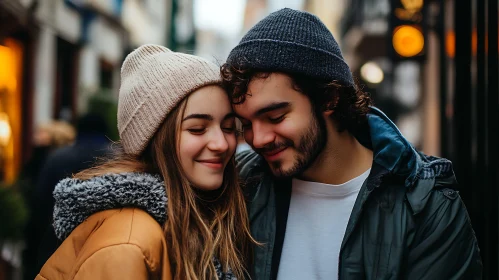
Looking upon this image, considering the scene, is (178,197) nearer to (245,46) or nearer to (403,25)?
(245,46)

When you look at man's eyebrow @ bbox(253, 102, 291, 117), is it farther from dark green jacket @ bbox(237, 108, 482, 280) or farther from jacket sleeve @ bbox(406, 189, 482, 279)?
jacket sleeve @ bbox(406, 189, 482, 279)

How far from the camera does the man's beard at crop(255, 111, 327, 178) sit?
105 inches

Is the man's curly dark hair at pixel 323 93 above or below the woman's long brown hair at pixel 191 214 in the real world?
above

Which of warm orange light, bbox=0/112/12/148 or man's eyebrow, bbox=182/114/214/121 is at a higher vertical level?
man's eyebrow, bbox=182/114/214/121

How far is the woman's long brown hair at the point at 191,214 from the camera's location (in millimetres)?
2422

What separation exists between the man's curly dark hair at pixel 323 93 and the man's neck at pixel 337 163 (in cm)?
9

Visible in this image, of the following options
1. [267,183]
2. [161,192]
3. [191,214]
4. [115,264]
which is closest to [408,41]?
[267,183]

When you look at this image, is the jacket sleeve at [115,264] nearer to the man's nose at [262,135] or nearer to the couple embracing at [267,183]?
the couple embracing at [267,183]

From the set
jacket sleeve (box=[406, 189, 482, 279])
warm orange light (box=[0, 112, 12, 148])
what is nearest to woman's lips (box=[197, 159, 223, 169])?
jacket sleeve (box=[406, 189, 482, 279])

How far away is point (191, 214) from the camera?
258 cm

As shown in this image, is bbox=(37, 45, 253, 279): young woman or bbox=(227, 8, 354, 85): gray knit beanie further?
bbox=(227, 8, 354, 85): gray knit beanie

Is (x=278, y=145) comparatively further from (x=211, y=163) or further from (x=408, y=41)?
(x=408, y=41)

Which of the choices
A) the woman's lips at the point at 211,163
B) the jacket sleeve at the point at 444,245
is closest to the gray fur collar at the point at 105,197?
the woman's lips at the point at 211,163

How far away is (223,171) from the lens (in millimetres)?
2719
